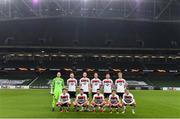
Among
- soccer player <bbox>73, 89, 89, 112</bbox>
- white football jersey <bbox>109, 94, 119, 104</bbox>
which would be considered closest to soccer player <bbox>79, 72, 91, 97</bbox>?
soccer player <bbox>73, 89, 89, 112</bbox>

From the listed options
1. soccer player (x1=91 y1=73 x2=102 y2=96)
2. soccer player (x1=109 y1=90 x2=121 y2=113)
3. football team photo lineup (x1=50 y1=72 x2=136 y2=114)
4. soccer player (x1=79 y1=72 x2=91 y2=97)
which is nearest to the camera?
soccer player (x1=109 y1=90 x2=121 y2=113)

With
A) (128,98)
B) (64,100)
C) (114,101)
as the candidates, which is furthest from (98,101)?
(64,100)

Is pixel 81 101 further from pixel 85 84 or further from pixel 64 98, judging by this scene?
pixel 85 84

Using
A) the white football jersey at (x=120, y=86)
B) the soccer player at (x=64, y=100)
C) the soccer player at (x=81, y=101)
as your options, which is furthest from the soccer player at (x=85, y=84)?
the white football jersey at (x=120, y=86)

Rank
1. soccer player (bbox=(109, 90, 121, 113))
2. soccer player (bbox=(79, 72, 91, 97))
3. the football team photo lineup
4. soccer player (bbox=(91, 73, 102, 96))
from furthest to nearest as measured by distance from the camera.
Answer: soccer player (bbox=(91, 73, 102, 96)), soccer player (bbox=(79, 72, 91, 97)), the football team photo lineup, soccer player (bbox=(109, 90, 121, 113))

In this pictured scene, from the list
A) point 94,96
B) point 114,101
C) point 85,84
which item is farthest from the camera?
point 85,84

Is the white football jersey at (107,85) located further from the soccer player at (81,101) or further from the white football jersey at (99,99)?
the soccer player at (81,101)

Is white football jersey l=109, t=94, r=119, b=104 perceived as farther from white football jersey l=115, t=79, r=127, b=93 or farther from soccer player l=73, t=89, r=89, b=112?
white football jersey l=115, t=79, r=127, b=93

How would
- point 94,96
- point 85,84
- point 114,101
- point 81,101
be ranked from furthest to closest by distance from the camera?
point 85,84 < point 94,96 < point 81,101 < point 114,101

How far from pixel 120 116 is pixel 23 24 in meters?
46.6

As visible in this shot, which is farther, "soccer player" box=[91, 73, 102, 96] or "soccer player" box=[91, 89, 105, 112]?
"soccer player" box=[91, 73, 102, 96]

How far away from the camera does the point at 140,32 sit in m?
66.9

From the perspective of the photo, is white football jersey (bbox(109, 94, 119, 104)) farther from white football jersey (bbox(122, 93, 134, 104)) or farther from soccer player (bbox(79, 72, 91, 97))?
soccer player (bbox(79, 72, 91, 97))

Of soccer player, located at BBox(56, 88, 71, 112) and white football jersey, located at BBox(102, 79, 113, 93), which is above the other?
white football jersey, located at BBox(102, 79, 113, 93)
